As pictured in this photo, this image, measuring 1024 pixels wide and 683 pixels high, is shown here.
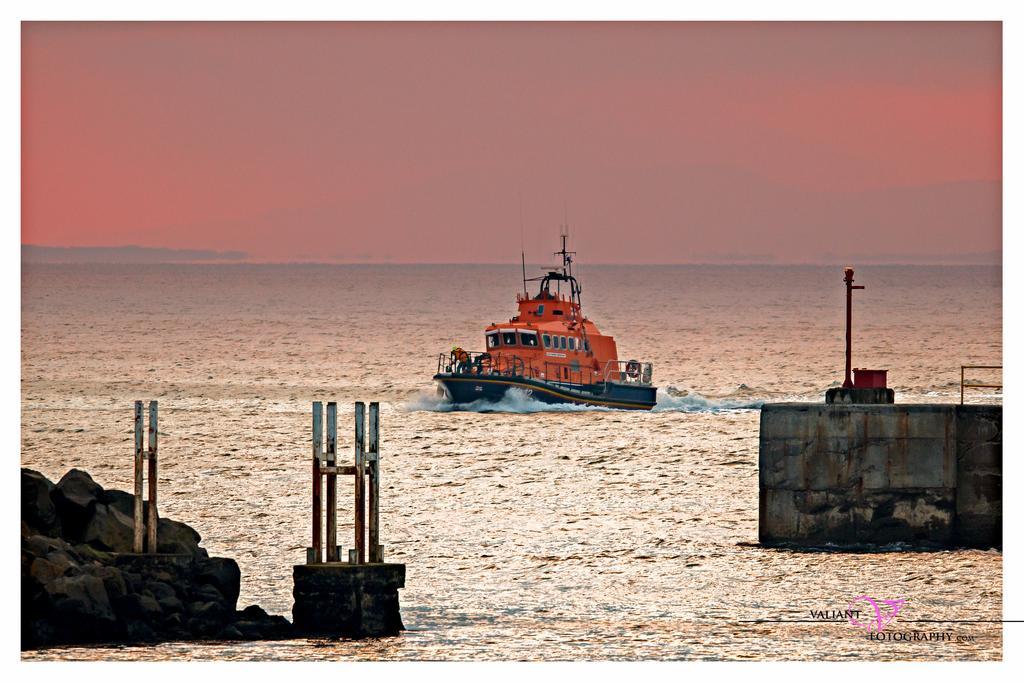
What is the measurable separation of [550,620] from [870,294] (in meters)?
135

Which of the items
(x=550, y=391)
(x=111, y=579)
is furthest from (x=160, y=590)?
(x=550, y=391)

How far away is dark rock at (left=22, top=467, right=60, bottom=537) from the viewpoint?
20.3 metres

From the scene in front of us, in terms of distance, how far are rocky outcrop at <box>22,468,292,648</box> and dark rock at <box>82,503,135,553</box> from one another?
0.01m

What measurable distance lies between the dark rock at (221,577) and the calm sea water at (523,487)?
0.98 meters

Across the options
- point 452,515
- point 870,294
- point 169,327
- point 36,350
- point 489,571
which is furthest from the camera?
point 870,294

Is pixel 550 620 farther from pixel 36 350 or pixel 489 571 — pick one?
pixel 36 350

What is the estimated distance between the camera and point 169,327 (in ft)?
343

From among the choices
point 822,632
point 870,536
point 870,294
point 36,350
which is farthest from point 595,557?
point 870,294

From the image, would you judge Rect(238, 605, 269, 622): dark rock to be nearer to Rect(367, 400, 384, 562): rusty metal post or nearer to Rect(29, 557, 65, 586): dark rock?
Rect(367, 400, 384, 562): rusty metal post

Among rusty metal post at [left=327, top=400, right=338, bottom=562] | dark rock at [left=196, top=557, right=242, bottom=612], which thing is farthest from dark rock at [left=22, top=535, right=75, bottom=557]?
rusty metal post at [left=327, top=400, right=338, bottom=562]

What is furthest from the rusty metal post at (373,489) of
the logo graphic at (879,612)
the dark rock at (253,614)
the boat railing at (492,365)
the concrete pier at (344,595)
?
the boat railing at (492,365)

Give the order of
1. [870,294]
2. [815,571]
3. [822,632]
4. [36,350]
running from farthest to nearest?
[870,294] → [36,350] → [815,571] → [822,632]

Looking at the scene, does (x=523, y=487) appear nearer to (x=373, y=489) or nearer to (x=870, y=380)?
(x=870, y=380)

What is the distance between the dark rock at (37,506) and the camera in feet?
66.6
